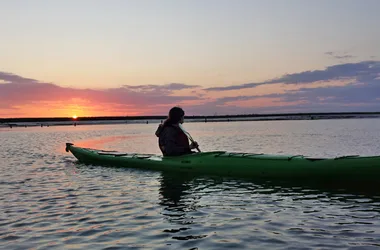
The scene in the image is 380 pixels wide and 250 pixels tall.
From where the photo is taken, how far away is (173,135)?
1388 cm

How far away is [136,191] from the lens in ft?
36.9

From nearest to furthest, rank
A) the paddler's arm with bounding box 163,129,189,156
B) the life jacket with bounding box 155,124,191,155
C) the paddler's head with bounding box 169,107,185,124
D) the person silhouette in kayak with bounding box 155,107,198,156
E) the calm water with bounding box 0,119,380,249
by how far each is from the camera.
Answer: the calm water with bounding box 0,119,380,249 < the paddler's head with bounding box 169,107,185,124 < the person silhouette in kayak with bounding box 155,107,198,156 < the life jacket with bounding box 155,124,191,155 < the paddler's arm with bounding box 163,129,189,156

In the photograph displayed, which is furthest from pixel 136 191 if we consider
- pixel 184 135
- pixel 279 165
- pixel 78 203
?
pixel 279 165

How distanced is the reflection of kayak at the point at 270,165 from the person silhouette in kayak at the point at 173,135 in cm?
30

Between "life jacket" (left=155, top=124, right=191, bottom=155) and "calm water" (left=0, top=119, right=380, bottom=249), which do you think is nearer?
"calm water" (left=0, top=119, right=380, bottom=249)

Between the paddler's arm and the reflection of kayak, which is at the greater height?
the paddler's arm

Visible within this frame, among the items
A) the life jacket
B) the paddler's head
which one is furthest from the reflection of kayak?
the paddler's head

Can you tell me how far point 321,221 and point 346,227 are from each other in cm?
53

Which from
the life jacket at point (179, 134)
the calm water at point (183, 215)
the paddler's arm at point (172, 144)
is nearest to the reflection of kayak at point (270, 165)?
the paddler's arm at point (172, 144)

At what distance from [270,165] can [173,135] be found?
11.9ft

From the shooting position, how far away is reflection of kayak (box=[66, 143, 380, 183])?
1076 cm

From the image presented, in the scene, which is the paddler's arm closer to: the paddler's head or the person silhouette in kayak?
the person silhouette in kayak

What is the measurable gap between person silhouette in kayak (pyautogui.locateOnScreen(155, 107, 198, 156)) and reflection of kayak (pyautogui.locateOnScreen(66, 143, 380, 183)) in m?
0.30

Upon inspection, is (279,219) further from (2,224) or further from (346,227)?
(2,224)
